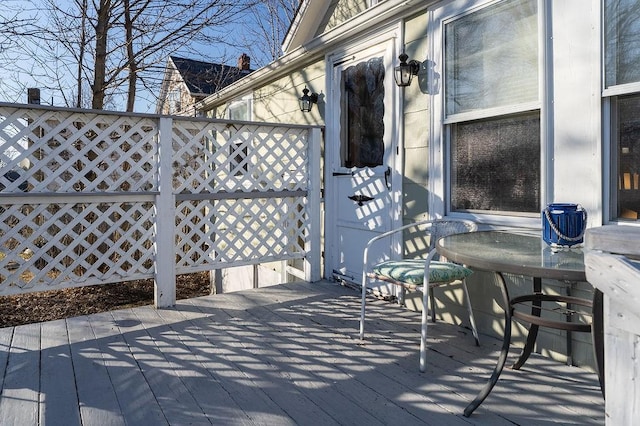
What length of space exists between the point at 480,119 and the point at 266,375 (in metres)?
2.00

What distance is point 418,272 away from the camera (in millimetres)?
2521

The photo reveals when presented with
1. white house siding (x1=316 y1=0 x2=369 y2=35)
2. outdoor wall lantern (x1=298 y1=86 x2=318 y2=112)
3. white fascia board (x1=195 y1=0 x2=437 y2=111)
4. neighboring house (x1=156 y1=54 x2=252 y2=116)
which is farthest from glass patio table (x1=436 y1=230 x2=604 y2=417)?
neighboring house (x1=156 y1=54 x2=252 y2=116)

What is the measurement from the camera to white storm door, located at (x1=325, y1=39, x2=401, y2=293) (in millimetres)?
3693

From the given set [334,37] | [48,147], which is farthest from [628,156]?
[48,147]

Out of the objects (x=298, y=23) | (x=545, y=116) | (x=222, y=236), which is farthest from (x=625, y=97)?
(x=298, y=23)

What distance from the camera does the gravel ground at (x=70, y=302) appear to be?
5434 mm

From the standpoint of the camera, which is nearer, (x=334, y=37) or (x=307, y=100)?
(x=334, y=37)

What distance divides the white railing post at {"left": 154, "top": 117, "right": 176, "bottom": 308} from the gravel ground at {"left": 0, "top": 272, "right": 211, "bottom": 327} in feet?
8.54

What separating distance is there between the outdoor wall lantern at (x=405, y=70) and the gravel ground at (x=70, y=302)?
14.9 feet

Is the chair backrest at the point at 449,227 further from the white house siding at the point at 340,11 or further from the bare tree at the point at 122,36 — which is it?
the bare tree at the point at 122,36

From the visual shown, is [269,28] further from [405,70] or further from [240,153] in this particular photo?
[405,70]

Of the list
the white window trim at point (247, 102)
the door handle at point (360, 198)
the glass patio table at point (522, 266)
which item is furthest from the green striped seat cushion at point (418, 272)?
the white window trim at point (247, 102)

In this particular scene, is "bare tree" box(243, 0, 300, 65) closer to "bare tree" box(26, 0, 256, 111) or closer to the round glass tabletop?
"bare tree" box(26, 0, 256, 111)

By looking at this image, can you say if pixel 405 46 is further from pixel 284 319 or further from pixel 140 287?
pixel 140 287
